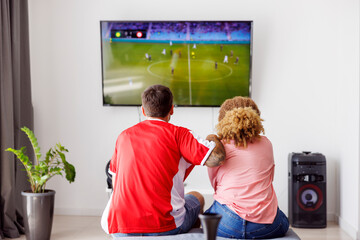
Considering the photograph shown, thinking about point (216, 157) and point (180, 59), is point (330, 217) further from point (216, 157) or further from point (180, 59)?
point (216, 157)

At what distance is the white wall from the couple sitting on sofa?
1.86m

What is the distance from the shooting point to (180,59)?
4402 millimetres

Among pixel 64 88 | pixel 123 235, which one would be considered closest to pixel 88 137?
pixel 64 88

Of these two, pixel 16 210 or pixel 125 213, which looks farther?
pixel 16 210

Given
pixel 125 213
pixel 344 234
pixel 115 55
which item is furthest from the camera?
pixel 115 55

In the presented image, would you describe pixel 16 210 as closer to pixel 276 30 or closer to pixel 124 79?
pixel 124 79

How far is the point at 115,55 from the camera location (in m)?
4.45

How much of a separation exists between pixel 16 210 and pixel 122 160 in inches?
87.9

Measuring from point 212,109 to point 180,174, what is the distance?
86.2 inches

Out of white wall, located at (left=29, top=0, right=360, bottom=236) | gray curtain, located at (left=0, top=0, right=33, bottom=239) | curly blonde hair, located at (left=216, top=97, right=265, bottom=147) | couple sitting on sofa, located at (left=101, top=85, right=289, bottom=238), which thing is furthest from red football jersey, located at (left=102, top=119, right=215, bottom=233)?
white wall, located at (left=29, top=0, right=360, bottom=236)

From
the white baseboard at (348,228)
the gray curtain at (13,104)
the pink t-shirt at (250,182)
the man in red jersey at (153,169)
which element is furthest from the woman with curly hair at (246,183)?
the gray curtain at (13,104)

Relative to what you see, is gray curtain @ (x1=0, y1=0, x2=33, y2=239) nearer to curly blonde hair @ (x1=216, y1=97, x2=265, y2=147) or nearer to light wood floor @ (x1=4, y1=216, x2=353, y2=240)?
light wood floor @ (x1=4, y1=216, x2=353, y2=240)

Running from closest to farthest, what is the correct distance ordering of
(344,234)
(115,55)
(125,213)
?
1. (125,213)
2. (344,234)
3. (115,55)

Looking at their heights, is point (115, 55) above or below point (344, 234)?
above
